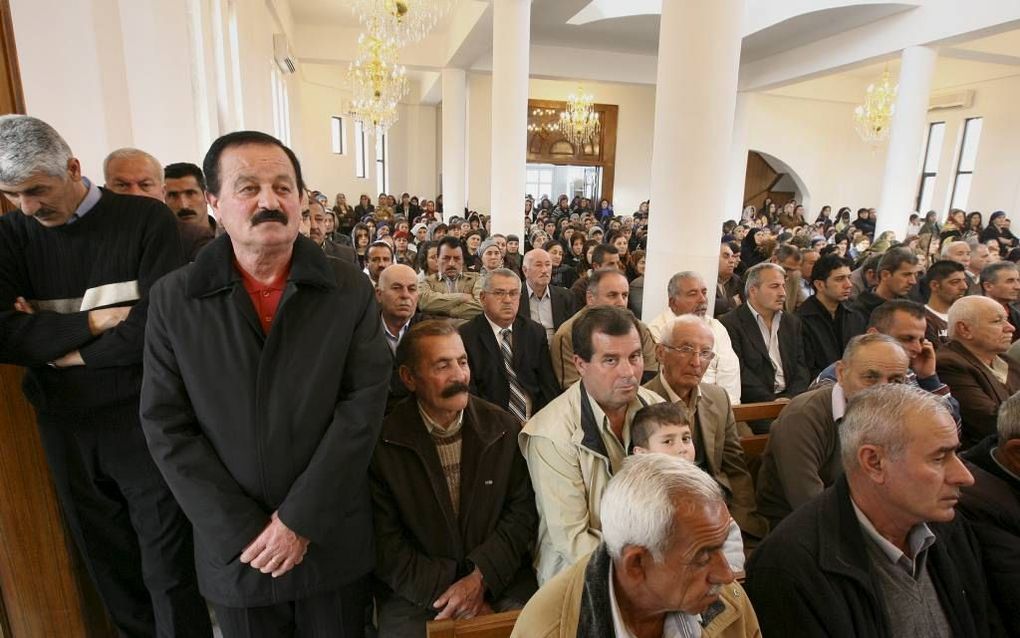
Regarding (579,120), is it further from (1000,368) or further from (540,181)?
(1000,368)

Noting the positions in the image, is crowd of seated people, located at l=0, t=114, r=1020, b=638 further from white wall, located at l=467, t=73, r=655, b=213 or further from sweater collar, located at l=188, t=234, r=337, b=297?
white wall, located at l=467, t=73, r=655, b=213

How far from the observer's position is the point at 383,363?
1701 millimetres

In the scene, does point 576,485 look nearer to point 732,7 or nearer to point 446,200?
point 732,7

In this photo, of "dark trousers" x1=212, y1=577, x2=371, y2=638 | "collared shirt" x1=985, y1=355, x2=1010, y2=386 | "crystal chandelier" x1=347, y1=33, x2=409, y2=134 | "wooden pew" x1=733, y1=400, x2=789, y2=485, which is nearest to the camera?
"dark trousers" x1=212, y1=577, x2=371, y2=638

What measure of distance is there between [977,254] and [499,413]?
261 inches

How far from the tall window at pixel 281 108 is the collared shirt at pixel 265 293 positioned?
35.1ft

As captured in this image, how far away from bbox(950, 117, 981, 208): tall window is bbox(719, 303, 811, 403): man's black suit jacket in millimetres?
15973

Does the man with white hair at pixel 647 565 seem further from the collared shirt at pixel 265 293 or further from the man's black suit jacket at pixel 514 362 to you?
the man's black suit jacket at pixel 514 362

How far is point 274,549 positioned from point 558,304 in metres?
3.44

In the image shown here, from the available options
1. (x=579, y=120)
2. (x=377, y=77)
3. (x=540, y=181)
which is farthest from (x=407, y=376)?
(x=540, y=181)

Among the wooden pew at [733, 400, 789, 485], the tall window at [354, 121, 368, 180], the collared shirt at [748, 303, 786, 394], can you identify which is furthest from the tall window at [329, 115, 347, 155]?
the wooden pew at [733, 400, 789, 485]

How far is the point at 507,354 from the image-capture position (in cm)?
341

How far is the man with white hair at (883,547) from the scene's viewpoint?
1.56 m

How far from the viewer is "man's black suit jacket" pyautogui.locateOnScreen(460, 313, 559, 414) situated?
3.32 meters
